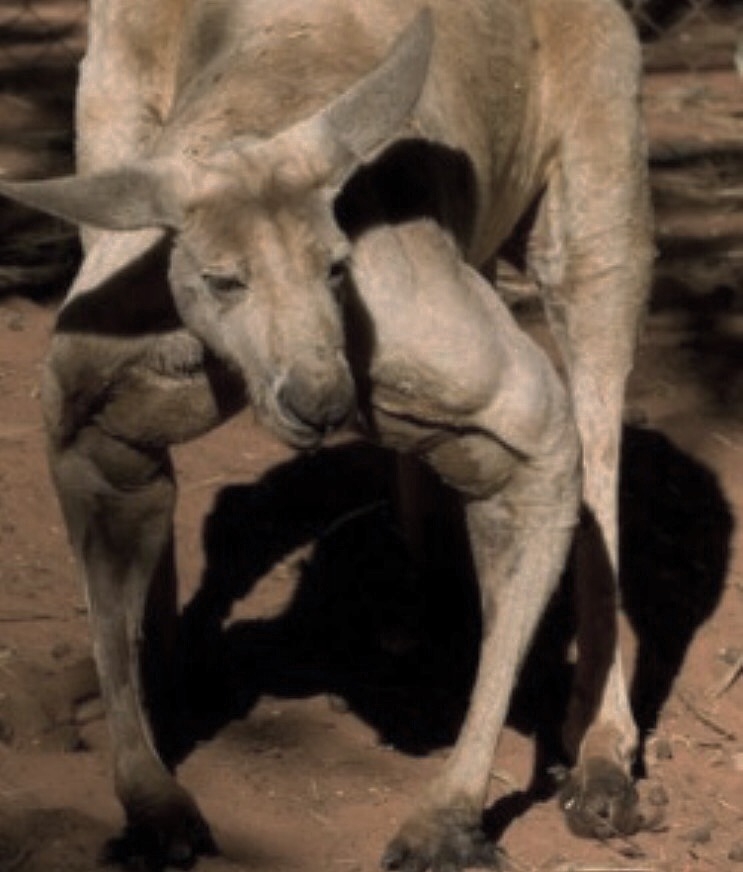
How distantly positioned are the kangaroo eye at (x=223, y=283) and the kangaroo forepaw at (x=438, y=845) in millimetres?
995

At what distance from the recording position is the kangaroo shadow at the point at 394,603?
5.13 meters

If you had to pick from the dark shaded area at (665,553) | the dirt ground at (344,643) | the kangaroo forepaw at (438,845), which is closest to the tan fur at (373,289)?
the kangaroo forepaw at (438,845)

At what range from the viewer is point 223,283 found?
3.89m

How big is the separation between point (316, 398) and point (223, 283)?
237mm

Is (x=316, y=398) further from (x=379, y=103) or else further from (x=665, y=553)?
(x=665, y=553)

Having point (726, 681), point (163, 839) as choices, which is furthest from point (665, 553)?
point (163, 839)

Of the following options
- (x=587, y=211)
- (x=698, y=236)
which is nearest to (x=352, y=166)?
(x=587, y=211)

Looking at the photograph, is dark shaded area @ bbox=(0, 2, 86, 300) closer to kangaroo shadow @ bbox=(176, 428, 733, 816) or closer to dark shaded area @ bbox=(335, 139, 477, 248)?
kangaroo shadow @ bbox=(176, 428, 733, 816)

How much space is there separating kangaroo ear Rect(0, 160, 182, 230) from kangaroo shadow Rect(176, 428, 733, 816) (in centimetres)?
128

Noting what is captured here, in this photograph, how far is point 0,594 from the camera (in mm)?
5215

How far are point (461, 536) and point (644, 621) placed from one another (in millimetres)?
415

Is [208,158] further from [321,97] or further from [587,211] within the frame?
[587,211]

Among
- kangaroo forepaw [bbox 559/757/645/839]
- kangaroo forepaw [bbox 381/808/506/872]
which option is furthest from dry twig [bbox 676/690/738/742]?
kangaroo forepaw [bbox 381/808/506/872]

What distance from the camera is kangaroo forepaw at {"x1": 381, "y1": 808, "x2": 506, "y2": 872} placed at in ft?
14.4
